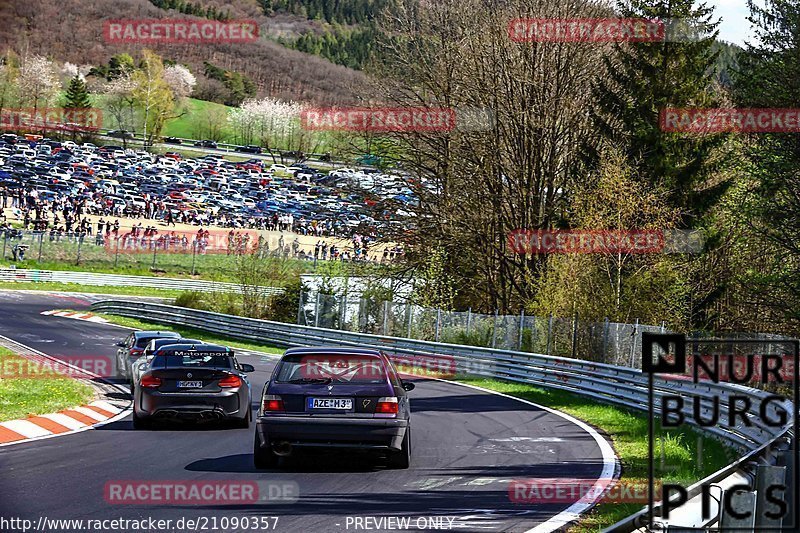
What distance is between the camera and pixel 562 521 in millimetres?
9656

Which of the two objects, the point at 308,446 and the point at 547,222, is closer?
→ the point at 308,446

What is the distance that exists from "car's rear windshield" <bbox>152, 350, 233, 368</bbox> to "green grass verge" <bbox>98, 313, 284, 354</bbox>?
924 inches

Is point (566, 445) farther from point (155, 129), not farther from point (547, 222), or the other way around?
point (155, 129)

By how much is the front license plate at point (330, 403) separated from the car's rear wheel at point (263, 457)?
705 mm

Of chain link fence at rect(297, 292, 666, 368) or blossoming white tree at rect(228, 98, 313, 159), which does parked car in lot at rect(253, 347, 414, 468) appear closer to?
chain link fence at rect(297, 292, 666, 368)

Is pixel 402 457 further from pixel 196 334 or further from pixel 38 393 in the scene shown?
pixel 196 334

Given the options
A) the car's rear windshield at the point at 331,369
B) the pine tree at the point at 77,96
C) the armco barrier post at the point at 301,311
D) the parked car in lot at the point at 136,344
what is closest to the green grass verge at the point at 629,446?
the car's rear windshield at the point at 331,369

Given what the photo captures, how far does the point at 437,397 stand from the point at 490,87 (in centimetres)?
1903

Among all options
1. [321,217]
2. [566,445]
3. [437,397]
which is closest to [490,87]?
[321,217]

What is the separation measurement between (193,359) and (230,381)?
71cm

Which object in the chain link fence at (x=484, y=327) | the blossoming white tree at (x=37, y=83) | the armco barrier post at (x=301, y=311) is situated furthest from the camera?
the blossoming white tree at (x=37, y=83)

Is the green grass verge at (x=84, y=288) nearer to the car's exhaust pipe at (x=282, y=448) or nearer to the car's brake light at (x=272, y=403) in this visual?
the car's brake light at (x=272, y=403)

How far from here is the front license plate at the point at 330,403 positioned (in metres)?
12.5

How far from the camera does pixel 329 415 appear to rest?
12484 mm
